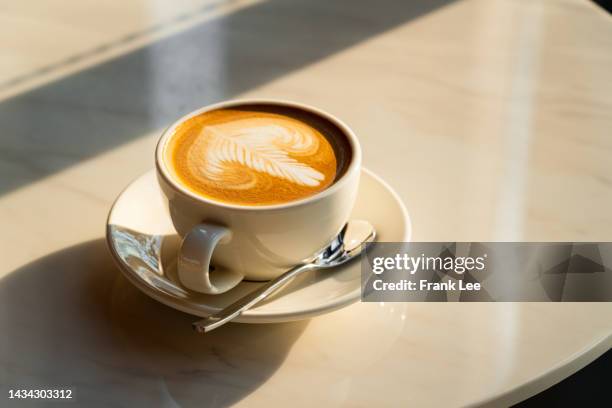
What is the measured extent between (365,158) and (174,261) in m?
0.27

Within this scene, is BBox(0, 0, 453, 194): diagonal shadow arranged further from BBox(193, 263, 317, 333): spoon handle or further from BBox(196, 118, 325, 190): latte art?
BBox(193, 263, 317, 333): spoon handle

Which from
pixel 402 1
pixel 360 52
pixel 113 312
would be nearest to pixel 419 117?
pixel 360 52

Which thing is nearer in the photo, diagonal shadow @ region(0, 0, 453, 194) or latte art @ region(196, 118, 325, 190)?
latte art @ region(196, 118, 325, 190)

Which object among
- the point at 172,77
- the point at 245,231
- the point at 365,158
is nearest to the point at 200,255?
the point at 245,231

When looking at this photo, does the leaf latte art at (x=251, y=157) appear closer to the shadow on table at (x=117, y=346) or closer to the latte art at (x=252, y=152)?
the latte art at (x=252, y=152)

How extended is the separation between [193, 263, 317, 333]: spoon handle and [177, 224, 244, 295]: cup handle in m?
0.02

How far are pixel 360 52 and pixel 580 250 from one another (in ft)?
1.46

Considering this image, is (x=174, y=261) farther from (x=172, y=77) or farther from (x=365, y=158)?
(x=172, y=77)

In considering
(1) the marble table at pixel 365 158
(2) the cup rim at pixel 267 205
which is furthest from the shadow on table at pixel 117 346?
(2) the cup rim at pixel 267 205

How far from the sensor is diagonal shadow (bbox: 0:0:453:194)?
0.85m

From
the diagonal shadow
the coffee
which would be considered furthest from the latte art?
the diagonal shadow

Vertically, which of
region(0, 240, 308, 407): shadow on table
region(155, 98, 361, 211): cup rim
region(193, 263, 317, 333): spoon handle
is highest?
region(155, 98, 361, 211): cup rim

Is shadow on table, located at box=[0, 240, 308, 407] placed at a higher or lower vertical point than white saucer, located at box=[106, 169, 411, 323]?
lower

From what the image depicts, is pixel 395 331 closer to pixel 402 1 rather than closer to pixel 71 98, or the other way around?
pixel 71 98
